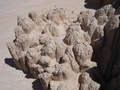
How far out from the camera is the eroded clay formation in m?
4.86

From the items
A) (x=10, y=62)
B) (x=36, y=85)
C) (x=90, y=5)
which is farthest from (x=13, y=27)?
(x=36, y=85)

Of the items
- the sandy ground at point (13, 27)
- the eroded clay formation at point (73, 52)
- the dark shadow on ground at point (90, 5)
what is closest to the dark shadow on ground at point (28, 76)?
the sandy ground at point (13, 27)

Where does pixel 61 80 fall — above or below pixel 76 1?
below

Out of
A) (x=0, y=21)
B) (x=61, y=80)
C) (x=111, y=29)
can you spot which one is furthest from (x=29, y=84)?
(x=0, y=21)

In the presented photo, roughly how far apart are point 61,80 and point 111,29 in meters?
1.36

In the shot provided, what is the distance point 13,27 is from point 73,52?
446 cm

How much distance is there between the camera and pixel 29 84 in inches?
227

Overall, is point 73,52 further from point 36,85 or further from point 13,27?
point 13,27

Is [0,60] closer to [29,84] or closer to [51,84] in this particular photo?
[29,84]

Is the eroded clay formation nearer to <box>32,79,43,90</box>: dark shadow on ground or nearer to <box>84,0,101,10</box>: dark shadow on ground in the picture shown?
<box>32,79,43,90</box>: dark shadow on ground

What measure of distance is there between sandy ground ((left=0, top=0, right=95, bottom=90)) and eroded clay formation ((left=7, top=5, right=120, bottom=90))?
0.26 meters

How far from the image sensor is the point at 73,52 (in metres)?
5.19

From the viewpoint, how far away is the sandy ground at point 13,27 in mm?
5852

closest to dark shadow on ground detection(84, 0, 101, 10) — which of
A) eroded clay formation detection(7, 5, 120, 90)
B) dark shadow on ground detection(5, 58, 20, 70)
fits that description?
eroded clay formation detection(7, 5, 120, 90)
